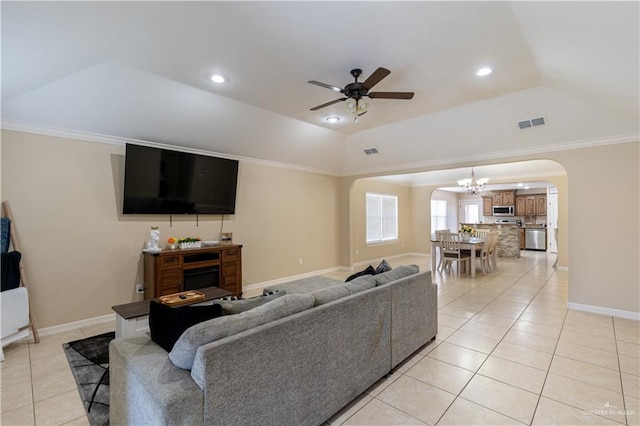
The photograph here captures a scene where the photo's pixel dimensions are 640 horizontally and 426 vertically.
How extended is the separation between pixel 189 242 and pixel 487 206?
37.6 feet

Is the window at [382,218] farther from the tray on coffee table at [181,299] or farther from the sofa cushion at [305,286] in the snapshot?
the tray on coffee table at [181,299]

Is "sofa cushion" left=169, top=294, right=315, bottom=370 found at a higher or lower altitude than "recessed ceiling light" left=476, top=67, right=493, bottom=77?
lower

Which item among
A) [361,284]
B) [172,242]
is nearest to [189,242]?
[172,242]

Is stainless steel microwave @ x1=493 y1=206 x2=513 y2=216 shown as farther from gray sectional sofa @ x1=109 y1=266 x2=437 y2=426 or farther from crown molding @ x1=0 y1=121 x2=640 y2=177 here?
gray sectional sofa @ x1=109 y1=266 x2=437 y2=426

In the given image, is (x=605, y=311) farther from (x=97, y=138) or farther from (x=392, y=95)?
(x=97, y=138)

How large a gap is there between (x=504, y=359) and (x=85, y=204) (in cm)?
516

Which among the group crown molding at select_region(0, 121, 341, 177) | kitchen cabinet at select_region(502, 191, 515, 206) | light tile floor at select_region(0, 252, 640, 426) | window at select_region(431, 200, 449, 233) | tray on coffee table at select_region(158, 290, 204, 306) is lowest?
light tile floor at select_region(0, 252, 640, 426)

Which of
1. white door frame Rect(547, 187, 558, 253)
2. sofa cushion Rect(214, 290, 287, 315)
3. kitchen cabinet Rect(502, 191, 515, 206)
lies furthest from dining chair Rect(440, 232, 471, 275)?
kitchen cabinet Rect(502, 191, 515, 206)

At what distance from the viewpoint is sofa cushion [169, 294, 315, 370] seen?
1.47m

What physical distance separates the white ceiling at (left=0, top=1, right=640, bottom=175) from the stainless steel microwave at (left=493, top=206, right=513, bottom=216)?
757 centimetres

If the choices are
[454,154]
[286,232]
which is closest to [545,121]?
[454,154]

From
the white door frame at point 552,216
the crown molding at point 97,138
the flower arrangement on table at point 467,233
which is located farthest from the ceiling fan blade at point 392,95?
the white door frame at point 552,216

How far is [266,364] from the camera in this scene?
1.63 m

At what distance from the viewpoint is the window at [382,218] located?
8.34m
